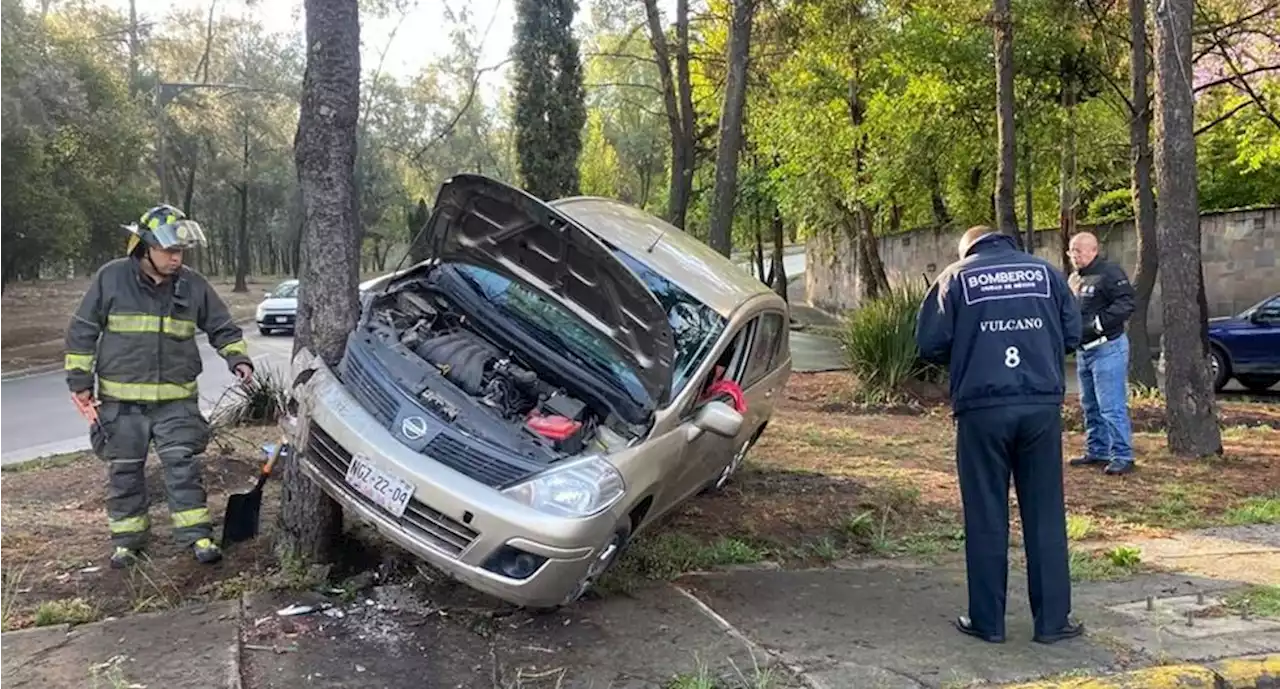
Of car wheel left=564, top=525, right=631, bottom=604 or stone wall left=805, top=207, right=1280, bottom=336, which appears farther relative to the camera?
stone wall left=805, top=207, right=1280, bottom=336

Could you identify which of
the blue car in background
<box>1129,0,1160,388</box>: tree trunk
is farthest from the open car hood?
the blue car in background

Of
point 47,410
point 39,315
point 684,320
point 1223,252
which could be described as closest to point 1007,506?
point 684,320

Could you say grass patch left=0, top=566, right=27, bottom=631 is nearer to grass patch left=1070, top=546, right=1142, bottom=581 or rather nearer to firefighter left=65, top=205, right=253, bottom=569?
firefighter left=65, top=205, right=253, bottom=569

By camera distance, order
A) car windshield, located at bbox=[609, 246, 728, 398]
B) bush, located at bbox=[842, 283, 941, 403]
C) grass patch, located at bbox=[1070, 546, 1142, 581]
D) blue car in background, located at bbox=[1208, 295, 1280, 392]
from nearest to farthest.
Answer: car windshield, located at bbox=[609, 246, 728, 398], grass patch, located at bbox=[1070, 546, 1142, 581], bush, located at bbox=[842, 283, 941, 403], blue car in background, located at bbox=[1208, 295, 1280, 392]

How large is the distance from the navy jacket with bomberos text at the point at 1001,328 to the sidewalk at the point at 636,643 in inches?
41.1

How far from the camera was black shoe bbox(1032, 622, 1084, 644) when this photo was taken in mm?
4250

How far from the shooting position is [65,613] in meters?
4.23

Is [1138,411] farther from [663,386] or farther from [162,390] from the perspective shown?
[162,390]

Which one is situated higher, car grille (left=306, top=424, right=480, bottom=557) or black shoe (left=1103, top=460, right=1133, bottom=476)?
car grille (left=306, top=424, right=480, bottom=557)

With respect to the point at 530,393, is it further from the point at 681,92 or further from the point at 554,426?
the point at 681,92

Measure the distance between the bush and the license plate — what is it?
27.7 ft

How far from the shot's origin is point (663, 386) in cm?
439

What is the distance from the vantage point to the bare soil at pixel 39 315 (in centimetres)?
2141

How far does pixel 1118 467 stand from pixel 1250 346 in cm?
776
